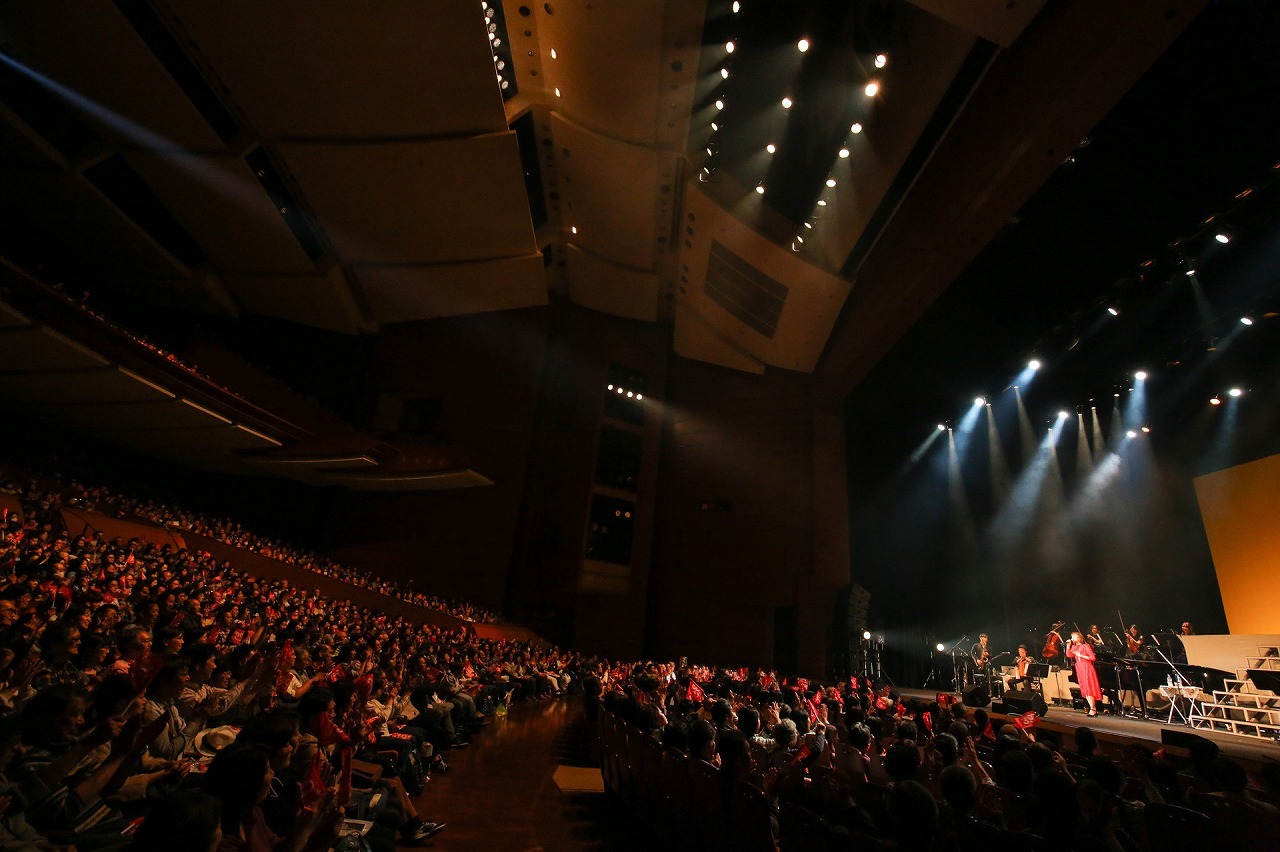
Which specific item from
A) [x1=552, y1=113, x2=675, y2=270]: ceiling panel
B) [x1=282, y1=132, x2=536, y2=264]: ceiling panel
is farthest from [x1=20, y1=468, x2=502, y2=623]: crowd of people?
[x1=552, y1=113, x2=675, y2=270]: ceiling panel

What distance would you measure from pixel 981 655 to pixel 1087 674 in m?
3.41

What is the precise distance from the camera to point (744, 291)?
49.2 ft

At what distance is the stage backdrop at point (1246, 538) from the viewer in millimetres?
9664

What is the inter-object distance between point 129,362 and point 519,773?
11.8m

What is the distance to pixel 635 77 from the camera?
11.9 meters

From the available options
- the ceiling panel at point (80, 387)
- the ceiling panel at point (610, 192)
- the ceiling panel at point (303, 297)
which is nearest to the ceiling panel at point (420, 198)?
the ceiling panel at point (303, 297)

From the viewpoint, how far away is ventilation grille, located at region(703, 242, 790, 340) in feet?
46.4

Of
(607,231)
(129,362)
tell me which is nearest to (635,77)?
(607,231)

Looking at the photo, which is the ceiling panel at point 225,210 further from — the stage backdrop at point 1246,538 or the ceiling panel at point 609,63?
the stage backdrop at point 1246,538

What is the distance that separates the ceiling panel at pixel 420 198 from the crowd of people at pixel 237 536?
7.89 meters

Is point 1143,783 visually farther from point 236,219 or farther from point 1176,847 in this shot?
point 236,219

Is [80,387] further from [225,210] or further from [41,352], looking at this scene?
[225,210]

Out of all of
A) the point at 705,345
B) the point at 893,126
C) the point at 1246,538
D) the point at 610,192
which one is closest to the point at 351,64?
the point at 610,192

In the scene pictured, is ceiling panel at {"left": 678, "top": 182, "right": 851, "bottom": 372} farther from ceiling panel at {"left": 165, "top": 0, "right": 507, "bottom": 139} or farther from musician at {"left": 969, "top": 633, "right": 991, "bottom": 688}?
musician at {"left": 969, "top": 633, "right": 991, "bottom": 688}
